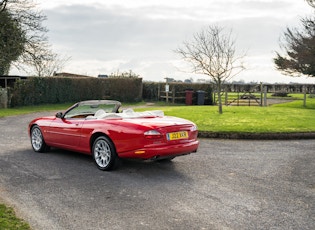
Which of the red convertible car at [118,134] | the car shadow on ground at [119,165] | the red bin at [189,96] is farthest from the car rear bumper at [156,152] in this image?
the red bin at [189,96]

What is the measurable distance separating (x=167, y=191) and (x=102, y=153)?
193 centimetres

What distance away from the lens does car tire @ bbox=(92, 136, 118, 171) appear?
22.6 ft

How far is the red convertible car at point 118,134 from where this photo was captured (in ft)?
21.6

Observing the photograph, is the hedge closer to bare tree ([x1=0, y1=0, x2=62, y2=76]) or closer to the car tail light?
bare tree ([x1=0, y1=0, x2=62, y2=76])

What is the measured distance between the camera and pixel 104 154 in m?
7.13

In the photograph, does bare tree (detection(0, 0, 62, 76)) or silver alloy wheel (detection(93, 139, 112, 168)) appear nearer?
silver alloy wheel (detection(93, 139, 112, 168))

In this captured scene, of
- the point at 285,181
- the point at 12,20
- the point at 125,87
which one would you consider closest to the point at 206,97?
the point at 125,87

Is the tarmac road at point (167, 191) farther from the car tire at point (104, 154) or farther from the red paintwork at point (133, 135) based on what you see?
the red paintwork at point (133, 135)

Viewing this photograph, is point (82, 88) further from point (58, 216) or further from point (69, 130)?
point (58, 216)

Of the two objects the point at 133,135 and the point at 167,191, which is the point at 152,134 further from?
the point at 167,191

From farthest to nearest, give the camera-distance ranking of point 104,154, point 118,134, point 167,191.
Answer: point 104,154 < point 118,134 < point 167,191

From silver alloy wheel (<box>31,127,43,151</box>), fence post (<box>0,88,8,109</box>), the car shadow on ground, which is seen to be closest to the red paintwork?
the car shadow on ground

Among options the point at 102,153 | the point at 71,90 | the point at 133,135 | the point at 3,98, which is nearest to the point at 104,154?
the point at 102,153

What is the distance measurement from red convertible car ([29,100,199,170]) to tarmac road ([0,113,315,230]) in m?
0.36
